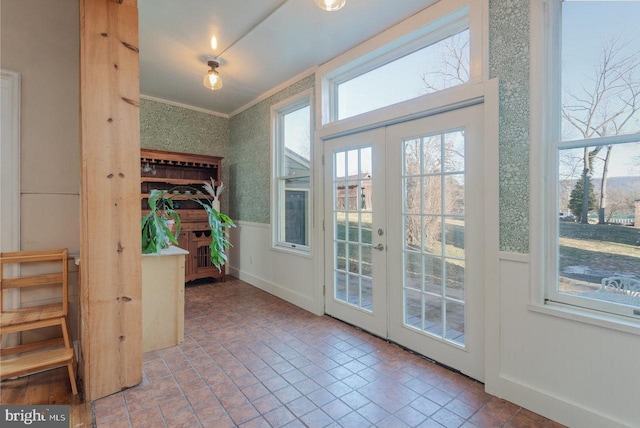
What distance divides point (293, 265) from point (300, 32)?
248cm

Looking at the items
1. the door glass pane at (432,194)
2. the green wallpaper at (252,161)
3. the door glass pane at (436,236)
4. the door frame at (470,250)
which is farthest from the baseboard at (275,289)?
the door glass pane at (432,194)

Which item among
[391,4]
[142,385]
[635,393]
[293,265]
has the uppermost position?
[391,4]

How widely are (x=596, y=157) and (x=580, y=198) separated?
0.23m

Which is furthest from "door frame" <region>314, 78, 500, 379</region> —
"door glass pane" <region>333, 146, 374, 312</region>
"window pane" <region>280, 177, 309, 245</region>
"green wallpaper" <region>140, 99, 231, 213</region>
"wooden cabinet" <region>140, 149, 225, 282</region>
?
"green wallpaper" <region>140, 99, 231, 213</region>

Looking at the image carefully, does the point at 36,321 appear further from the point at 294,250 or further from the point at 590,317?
Result: the point at 590,317

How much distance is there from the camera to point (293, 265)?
3740 mm

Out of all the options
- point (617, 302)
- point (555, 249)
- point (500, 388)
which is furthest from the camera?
point (500, 388)

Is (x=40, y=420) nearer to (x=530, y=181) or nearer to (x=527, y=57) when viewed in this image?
(x=530, y=181)

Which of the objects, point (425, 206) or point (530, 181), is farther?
point (425, 206)

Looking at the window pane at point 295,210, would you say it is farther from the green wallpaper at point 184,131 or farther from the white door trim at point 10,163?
the white door trim at point 10,163

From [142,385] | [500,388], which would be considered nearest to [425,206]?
[500,388]

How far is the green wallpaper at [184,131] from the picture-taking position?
4.41 meters

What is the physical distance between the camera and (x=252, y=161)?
455 centimetres

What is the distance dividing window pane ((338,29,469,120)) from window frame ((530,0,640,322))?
507 millimetres
